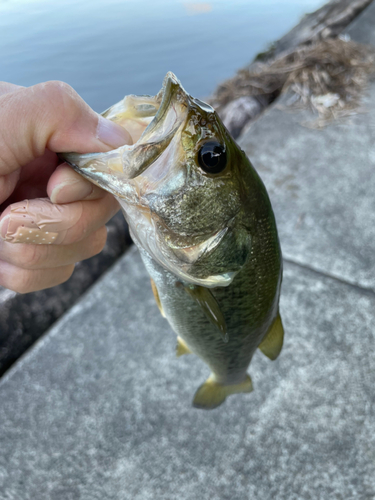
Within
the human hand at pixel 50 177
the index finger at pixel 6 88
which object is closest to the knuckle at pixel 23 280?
the human hand at pixel 50 177

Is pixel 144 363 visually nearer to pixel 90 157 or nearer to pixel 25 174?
pixel 25 174

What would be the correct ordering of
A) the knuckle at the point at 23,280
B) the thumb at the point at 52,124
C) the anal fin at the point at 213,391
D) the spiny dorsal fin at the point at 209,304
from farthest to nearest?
the anal fin at the point at 213,391 < the knuckle at the point at 23,280 < the spiny dorsal fin at the point at 209,304 < the thumb at the point at 52,124

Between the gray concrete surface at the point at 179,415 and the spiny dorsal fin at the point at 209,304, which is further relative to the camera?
the gray concrete surface at the point at 179,415

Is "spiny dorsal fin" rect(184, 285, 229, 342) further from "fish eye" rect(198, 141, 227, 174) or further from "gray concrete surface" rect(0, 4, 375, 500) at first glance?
"gray concrete surface" rect(0, 4, 375, 500)

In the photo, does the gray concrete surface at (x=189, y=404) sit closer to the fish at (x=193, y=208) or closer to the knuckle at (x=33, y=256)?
the fish at (x=193, y=208)

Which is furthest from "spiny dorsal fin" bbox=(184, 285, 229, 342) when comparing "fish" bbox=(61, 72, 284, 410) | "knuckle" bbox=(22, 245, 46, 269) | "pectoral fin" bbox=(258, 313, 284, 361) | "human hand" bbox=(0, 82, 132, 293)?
"knuckle" bbox=(22, 245, 46, 269)
